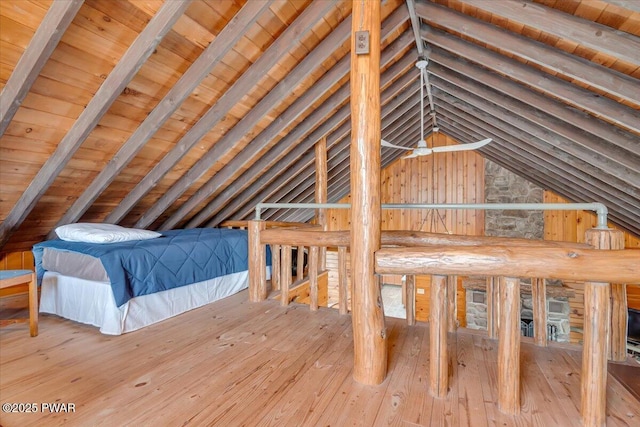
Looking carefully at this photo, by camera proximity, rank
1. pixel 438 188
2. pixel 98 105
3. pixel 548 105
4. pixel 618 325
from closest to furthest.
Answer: pixel 618 325, pixel 98 105, pixel 548 105, pixel 438 188

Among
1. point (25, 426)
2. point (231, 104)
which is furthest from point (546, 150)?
point (25, 426)

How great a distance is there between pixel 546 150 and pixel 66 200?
5.17 m

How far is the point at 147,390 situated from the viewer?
5.16ft

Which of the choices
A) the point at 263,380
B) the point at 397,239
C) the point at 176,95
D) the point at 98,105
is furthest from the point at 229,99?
the point at 263,380

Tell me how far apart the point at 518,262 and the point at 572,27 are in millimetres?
1555

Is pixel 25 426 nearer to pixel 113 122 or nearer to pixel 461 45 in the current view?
pixel 113 122

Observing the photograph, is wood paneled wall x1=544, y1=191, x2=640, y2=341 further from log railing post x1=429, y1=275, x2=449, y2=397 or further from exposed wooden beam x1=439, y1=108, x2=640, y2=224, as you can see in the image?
log railing post x1=429, y1=275, x2=449, y2=397

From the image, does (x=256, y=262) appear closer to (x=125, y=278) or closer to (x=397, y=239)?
(x=125, y=278)

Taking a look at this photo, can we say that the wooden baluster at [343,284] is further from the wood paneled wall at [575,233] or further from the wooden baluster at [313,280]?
the wood paneled wall at [575,233]

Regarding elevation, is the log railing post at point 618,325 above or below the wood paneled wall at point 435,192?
below

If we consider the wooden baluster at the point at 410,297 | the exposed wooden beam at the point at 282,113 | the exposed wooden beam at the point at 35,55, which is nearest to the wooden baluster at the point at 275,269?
the exposed wooden beam at the point at 282,113

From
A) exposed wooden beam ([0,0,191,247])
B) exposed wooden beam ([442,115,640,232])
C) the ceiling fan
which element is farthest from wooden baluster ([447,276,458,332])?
exposed wooden beam ([442,115,640,232])

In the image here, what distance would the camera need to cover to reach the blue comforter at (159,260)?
2238 mm

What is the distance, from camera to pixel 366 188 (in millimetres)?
1623
